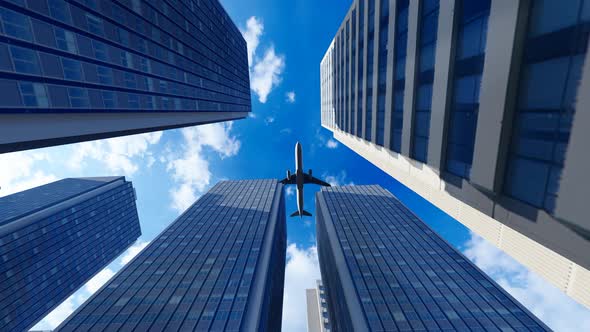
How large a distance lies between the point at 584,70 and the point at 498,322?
5005 centimetres

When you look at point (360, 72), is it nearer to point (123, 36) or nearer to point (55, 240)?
point (123, 36)

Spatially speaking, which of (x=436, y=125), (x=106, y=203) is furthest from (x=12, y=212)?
(x=436, y=125)

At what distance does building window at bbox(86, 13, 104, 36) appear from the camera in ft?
77.8

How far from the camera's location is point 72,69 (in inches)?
838

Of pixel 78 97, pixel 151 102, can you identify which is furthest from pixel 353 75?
pixel 78 97

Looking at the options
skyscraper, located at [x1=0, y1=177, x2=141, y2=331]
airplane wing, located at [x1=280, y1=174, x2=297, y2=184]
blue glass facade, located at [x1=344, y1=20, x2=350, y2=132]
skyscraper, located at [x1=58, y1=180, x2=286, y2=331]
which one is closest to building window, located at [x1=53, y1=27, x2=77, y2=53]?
blue glass facade, located at [x1=344, y1=20, x2=350, y2=132]

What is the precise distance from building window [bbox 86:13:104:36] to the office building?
361 ft

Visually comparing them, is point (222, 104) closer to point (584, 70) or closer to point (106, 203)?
→ point (584, 70)

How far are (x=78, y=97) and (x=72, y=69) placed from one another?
275 centimetres

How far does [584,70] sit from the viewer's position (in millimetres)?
5816

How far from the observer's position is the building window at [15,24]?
53.7ft

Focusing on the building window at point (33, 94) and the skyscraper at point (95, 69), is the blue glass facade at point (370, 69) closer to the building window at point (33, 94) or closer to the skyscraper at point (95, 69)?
the skyscraper at point (95, 69)

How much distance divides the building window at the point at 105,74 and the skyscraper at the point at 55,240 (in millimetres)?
81691

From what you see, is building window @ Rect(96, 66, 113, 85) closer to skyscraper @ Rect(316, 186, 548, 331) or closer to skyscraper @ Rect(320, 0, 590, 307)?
skyscraper @ Rect(320, 0, 590, 307)
